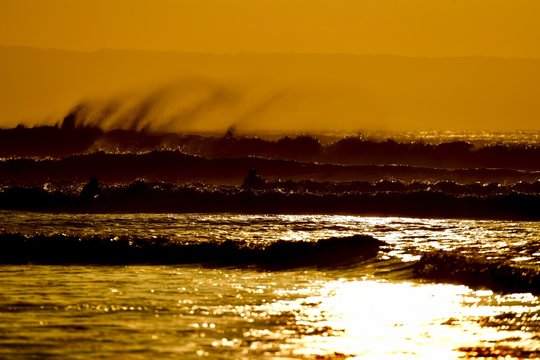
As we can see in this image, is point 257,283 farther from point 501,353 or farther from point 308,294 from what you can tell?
point 501,353

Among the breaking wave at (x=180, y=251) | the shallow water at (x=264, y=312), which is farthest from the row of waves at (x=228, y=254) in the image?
the shallow water at (x=264, y=312)

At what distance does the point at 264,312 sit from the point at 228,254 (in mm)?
6862

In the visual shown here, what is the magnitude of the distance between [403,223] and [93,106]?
3792 cm

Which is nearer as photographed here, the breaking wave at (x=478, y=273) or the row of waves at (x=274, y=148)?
the breaking wave at (x=478, y=273)

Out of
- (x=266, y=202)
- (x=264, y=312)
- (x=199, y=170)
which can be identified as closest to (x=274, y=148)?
(x=199, y=170)

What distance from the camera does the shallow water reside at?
1201 cm

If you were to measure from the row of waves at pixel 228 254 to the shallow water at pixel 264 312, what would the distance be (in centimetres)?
51

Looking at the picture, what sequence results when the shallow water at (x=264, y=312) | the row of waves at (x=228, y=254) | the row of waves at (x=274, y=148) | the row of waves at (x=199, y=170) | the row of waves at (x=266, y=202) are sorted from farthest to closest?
the row of waves at (x=274, y=148)
the row of waves at (x=199, y=170)
the row of waves at (x=266, y=202)
the row of waves at (x=228, y=254)
the shallow water at (x=264, y=312)

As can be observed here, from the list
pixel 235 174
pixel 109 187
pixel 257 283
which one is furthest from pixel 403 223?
pixel 235 174

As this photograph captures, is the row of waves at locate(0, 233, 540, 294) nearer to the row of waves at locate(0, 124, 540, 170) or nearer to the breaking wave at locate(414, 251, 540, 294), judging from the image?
the breaking wave at locate(414, 251, 540, 294)

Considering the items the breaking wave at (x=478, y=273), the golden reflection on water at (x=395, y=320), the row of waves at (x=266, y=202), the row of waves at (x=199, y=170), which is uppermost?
the row of waves at (x=199, y=170)

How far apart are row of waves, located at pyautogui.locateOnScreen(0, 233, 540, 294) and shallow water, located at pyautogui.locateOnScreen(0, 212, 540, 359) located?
0.51 m

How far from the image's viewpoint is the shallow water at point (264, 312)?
1201cm

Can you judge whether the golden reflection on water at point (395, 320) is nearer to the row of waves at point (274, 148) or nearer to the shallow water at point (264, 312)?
the shallow water at point (264, 312)
